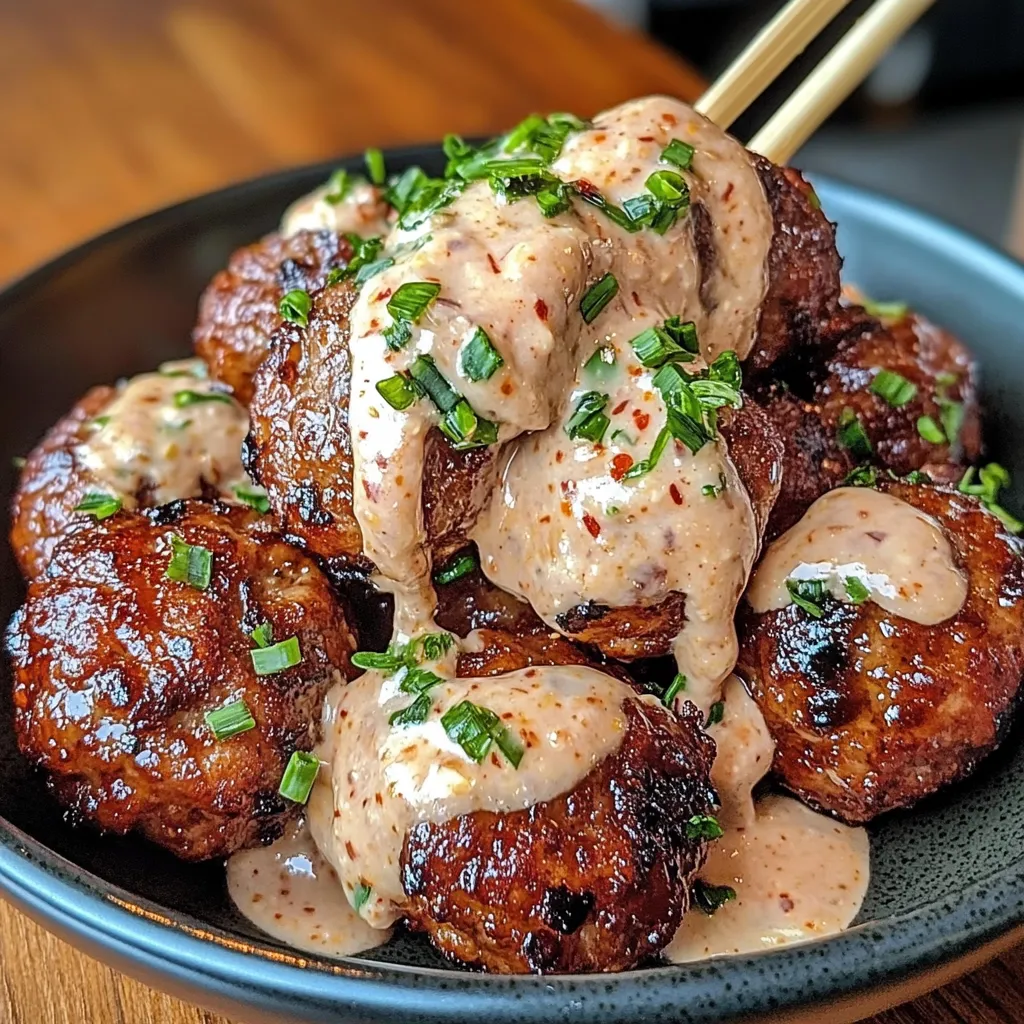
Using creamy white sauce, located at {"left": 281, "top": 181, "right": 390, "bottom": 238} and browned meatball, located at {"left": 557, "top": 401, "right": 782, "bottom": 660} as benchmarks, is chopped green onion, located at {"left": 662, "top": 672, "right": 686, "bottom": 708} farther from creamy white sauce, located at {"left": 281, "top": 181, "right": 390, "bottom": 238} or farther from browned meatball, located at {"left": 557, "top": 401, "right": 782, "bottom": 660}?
creamy white sauce, located at {"left": 281, "top": 181, "right": 390, "bottom": 238}

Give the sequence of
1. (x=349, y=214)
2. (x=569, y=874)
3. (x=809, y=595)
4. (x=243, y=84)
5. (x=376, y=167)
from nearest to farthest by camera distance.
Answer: (x=569, y=874), (x=809, y=595), (x=349, y=214), (x=376, y=167), (x=243, y=84)

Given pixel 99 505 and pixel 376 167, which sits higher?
pixel 376 167

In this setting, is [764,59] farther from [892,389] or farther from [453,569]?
[453,569]

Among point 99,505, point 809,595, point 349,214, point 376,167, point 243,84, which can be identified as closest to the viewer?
point 809,595

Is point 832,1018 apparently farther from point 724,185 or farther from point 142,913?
point 724,185

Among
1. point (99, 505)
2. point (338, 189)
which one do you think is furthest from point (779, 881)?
point (338, 189)

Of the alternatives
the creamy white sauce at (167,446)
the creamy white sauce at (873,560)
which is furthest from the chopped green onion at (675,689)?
the creamy white sauce at (167,446)

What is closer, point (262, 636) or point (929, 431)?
point (262, 636)
